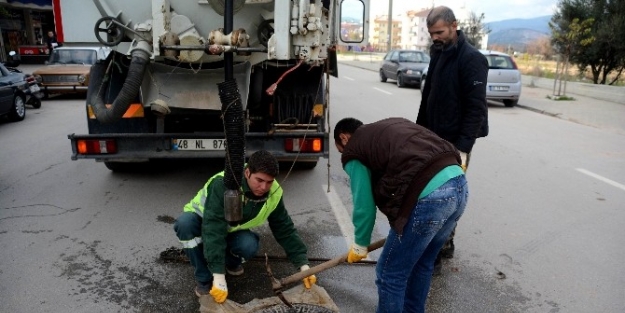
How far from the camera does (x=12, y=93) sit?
32.2 ft

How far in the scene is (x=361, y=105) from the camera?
12641mm

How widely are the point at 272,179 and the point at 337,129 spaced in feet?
1.68

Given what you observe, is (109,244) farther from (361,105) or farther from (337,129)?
(361,105)

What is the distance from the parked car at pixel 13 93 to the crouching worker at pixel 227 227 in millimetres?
8157

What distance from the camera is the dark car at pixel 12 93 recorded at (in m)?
9.53

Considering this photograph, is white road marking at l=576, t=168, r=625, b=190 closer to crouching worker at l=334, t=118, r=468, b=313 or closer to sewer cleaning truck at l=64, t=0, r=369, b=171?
Result: sewer cleaning truck at l=64, t=0, r=369, b=171

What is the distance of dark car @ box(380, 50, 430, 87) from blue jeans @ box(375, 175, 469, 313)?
15.4 meters

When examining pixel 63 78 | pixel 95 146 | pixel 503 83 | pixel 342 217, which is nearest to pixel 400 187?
pixel 342 217

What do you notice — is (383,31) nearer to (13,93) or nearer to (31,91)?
(31,91)

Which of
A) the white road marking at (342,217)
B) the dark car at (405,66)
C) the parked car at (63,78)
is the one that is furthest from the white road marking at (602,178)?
the dark car at (405,66)

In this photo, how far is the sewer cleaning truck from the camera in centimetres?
404

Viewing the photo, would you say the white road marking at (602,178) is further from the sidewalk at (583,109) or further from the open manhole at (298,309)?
the open manhole at (298,309)

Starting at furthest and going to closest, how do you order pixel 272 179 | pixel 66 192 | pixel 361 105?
pixel 361 105
pixel 66 192
pixel 272 179

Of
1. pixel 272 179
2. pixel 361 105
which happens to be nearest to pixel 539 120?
pixel 361 105
